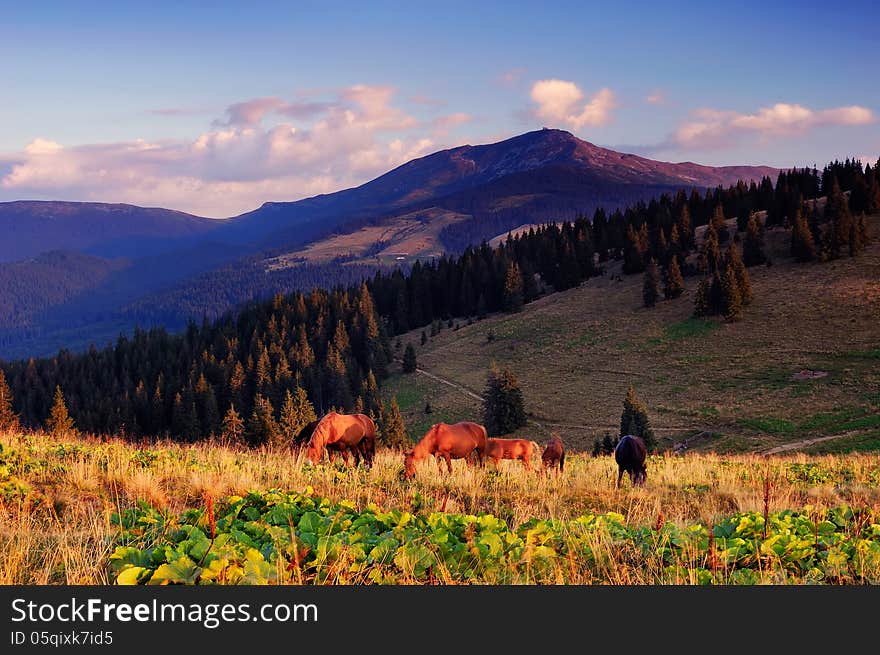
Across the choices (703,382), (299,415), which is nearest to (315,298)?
(299,415)

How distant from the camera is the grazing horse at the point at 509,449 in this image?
23.6m

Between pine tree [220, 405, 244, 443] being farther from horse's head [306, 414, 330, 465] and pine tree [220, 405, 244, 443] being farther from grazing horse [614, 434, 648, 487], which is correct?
grazing horse [614, 434, 648, 487]

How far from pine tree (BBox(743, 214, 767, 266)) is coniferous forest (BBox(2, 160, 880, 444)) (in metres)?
0.25

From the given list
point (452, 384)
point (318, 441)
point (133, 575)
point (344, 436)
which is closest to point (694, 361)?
point (452, 384)

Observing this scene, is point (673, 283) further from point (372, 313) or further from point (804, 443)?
point (372, 313)

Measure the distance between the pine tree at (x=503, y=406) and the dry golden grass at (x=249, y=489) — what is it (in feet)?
214

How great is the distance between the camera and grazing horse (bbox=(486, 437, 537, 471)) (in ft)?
77.5

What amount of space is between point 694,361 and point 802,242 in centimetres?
3423

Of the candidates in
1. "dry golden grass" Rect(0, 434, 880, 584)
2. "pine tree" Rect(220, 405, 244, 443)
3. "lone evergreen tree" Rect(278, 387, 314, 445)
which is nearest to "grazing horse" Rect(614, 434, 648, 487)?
"dry golden grass" Rect(0, 434, 880, 584)

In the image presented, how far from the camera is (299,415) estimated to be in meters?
86.1

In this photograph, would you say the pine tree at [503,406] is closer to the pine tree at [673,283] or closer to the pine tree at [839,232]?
the pine tree at [673,283]

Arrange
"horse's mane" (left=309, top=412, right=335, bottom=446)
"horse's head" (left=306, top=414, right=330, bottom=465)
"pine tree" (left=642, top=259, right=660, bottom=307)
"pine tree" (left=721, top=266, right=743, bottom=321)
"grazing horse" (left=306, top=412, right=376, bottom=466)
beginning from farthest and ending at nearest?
"pine tree" (left=642, top=259, right=660, bottom=307) → "pine tree" (left=721, top=266, right=743, bottom=321) → "grazing horse" (left=306, top=412, right=376, bottom=466) → "horse's mane" (left=309, top=412, right=335, bottom=446) → "horse's head" (left=306, top=414, right=330, bottom=465)

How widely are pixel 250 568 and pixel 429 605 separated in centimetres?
154

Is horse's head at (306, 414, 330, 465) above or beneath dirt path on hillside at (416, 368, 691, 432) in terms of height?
above
